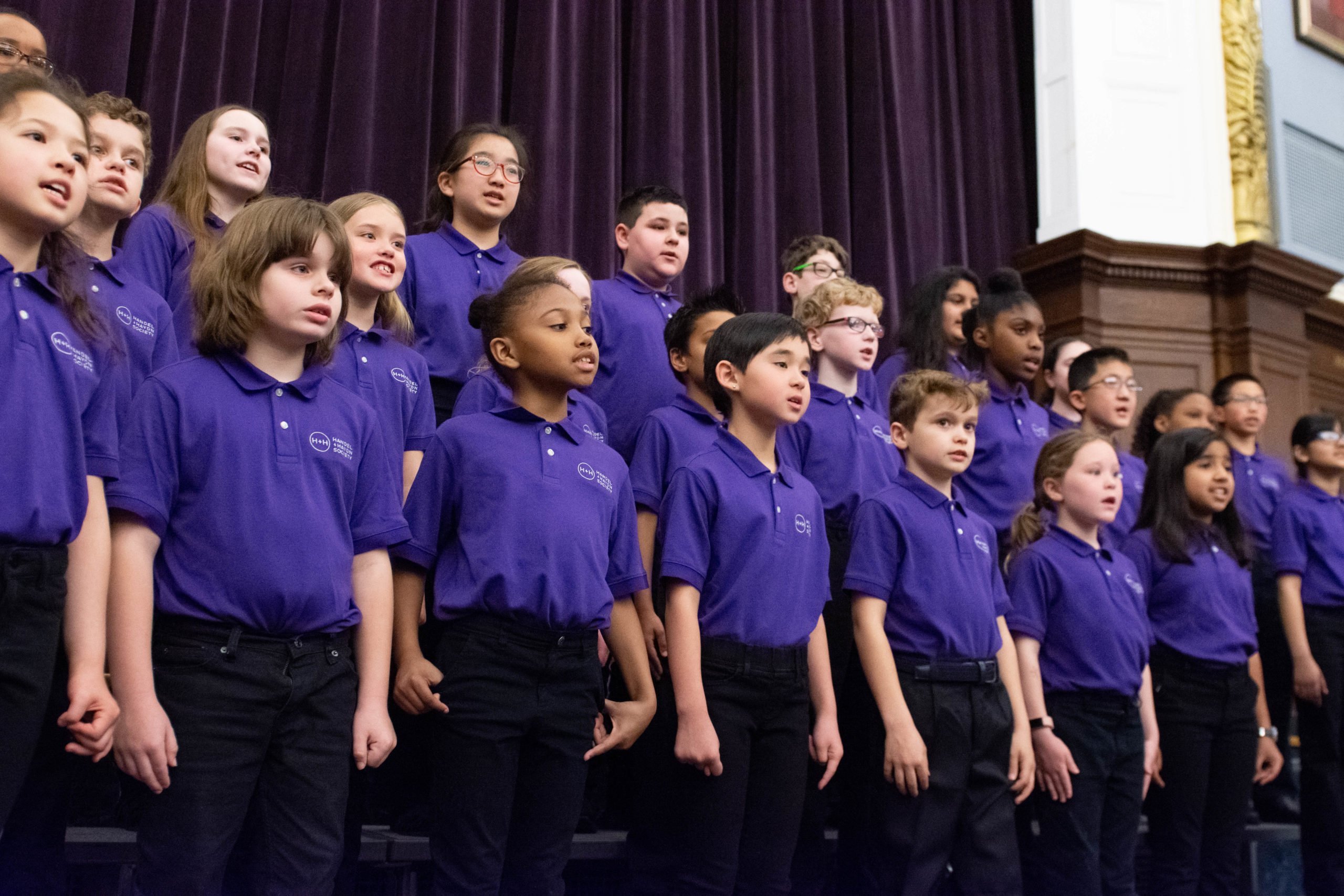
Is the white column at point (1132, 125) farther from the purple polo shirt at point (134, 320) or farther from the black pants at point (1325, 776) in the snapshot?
the purple polo shirt at point (134, 320)

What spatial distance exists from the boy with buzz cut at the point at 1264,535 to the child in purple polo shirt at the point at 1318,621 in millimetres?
79

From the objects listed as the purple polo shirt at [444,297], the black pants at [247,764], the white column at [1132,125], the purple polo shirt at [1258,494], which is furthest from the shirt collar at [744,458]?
the white column at [1132,125]

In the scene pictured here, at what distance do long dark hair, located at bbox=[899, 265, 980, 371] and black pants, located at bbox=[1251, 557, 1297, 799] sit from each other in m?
1.20

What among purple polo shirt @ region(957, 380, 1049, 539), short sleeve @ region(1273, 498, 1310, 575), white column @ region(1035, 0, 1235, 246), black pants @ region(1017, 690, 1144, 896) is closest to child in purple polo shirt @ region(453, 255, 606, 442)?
purple polo shirt @ region(957, 380, 1049, 539)

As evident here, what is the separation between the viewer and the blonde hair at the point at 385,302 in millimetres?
2504

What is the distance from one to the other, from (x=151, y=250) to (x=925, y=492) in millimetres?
1596

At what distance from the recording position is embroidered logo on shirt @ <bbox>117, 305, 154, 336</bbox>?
Answer: 2031 millimetres

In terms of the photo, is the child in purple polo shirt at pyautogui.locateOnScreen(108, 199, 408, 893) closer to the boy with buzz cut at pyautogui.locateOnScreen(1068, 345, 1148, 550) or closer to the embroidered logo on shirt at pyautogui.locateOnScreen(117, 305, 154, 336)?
the embroidered logo on shirt at pyautogui.locateOnScreen(117, 305, 154, 336)

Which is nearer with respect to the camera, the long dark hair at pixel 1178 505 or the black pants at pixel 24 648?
the black pants at pixel 24 648

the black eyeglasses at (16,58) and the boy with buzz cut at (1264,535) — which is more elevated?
the black eyeglasses at (16,58)

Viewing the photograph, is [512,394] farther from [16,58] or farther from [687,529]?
[16,58]

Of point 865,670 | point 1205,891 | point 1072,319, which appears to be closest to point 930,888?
point 865,670

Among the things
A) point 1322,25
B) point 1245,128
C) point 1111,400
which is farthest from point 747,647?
point 1322,25

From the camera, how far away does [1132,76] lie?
17.7 ft
